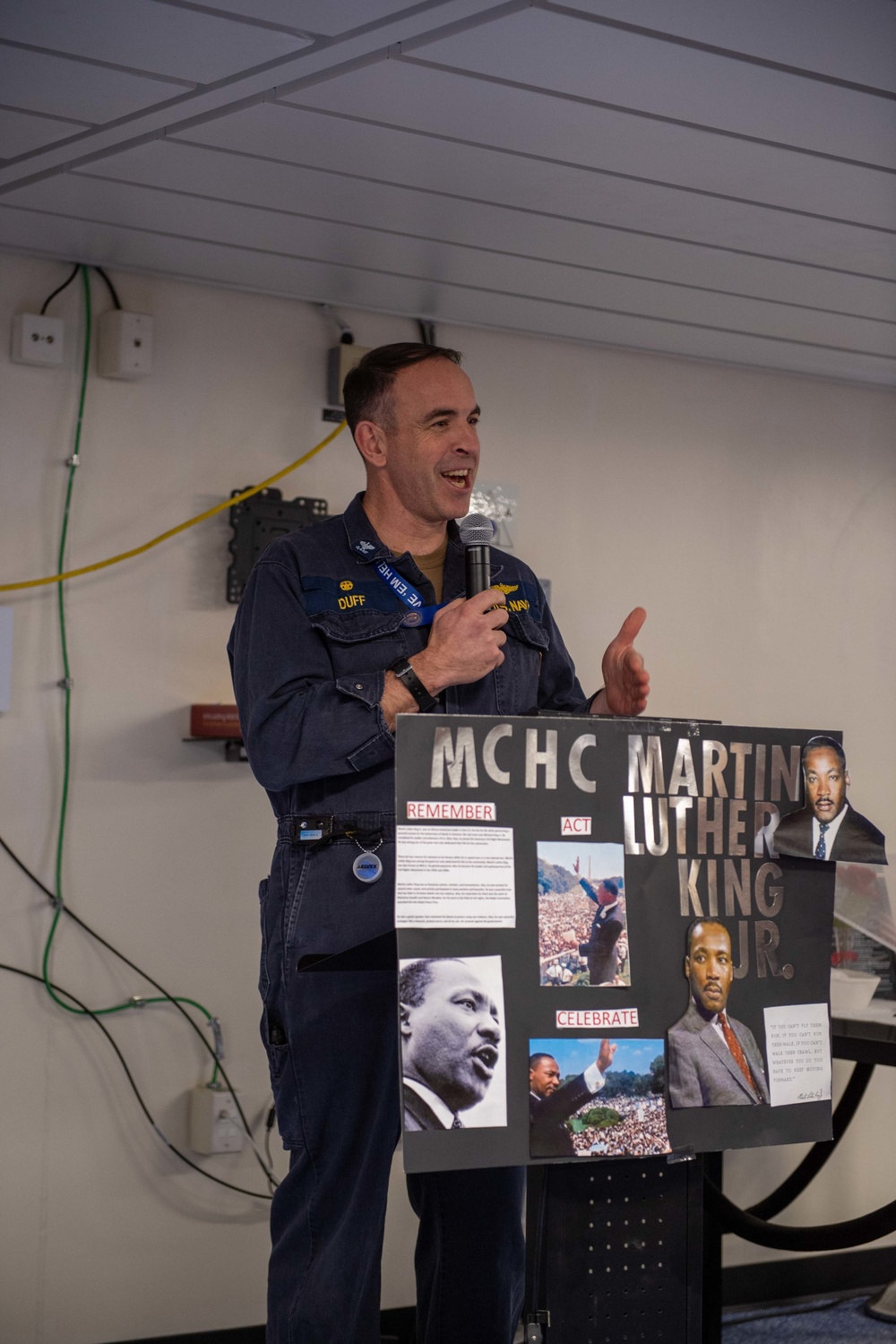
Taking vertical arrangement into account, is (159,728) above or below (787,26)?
below

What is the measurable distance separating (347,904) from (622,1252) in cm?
55

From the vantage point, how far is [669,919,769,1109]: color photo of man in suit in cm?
144

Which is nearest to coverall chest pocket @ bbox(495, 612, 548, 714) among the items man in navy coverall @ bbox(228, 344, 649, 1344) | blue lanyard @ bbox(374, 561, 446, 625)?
man in navy coverall @ bbox(228, 344, 649, 1344)

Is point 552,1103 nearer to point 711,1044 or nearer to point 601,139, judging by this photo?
point 711,1044

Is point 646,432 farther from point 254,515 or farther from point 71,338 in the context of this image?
point 71,338

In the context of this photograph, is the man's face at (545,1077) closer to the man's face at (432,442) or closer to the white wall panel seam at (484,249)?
the man's face at (432,442)

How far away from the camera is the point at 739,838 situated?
151cm

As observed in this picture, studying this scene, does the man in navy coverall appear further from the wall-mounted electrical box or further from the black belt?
the wall-mounted electrical box

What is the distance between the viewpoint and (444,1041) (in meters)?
1.35

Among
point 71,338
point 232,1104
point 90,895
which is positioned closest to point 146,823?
point 90,895

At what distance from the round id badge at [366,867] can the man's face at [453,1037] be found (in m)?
0.44

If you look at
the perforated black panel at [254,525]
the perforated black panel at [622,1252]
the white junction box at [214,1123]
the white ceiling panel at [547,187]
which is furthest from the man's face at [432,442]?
the white junction box at [214,1123]

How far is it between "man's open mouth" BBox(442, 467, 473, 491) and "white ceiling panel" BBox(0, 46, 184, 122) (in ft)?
2.14

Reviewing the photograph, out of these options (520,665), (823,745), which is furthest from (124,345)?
(823,745)
